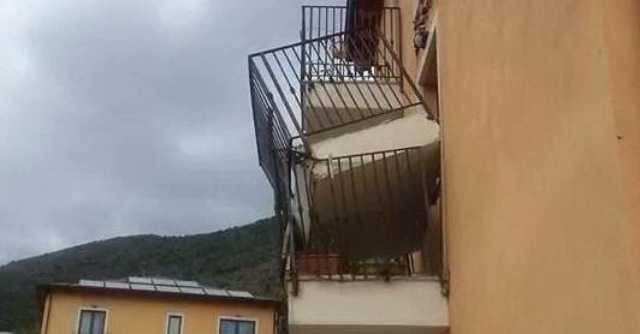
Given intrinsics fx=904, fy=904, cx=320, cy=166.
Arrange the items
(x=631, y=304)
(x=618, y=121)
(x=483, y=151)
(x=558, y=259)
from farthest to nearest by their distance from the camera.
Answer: (x=483, y=151), (x=558, y=259), (x=618, y=121), (x=631, y=304)

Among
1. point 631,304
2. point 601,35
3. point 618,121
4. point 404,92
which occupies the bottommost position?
point 631,304

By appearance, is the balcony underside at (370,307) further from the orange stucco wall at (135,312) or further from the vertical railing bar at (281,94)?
the orange stucco wall at (135,312)

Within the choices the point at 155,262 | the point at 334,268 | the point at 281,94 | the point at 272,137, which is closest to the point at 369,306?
the point at 334,268

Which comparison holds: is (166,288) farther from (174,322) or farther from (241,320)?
(241,320)

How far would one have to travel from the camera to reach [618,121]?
10.1 ft

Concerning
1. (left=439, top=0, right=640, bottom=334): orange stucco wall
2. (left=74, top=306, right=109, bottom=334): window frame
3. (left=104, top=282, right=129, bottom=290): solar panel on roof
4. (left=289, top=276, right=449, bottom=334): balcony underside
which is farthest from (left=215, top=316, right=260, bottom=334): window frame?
(left=439, top=0, right=640, bottom=334): orange stucco wall

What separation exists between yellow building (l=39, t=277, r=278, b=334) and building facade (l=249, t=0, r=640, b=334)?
27.3m

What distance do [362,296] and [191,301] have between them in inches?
1208

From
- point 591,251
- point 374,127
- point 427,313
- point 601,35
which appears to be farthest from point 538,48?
point 374,127

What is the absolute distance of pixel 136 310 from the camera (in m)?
35.7

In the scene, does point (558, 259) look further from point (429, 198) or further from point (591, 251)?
point (429, 198)

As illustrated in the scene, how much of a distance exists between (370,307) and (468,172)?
1.10m

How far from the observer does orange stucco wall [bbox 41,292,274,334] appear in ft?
116

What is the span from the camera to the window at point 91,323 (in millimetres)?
35219
